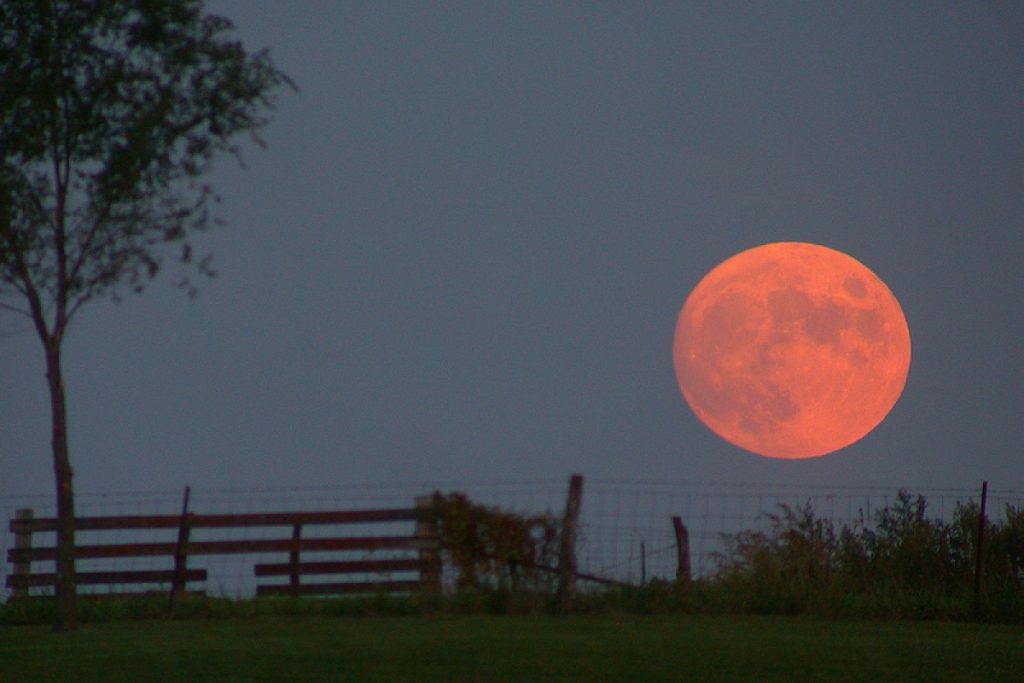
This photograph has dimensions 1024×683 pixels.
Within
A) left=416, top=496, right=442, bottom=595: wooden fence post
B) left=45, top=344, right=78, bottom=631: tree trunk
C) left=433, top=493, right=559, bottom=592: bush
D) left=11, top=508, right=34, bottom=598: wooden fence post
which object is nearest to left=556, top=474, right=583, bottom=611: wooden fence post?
left=433, top=493, right=559, bottom=592: bush

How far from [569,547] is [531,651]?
5.75 metres

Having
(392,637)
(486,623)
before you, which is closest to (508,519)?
(486,623)

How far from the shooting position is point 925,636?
12000mm

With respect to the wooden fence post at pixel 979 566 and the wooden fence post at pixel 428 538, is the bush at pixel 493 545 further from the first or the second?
the wooden fence post at pixel 979 566

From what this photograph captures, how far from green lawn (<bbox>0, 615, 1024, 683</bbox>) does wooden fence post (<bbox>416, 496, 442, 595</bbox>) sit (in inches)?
194

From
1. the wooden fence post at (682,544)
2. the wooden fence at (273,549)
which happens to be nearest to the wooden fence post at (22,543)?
the wooden fence at (273,549)

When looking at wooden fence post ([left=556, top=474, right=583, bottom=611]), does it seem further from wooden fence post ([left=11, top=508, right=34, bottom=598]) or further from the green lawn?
wooden fence post ([left=11, top=508, right=34, bottom=598])

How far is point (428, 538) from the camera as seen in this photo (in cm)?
1967

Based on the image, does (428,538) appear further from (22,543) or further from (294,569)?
(22,543)

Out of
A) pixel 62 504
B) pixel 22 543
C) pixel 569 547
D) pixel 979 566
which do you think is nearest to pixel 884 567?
pixel 979 566

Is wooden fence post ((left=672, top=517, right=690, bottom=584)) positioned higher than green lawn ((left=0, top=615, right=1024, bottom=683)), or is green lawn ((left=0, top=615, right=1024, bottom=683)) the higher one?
wooden fence post ((left=672, top=517, right=690, bottom=584))

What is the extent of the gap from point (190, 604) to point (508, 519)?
4.81 m

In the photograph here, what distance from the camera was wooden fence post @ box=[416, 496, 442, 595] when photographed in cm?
1934

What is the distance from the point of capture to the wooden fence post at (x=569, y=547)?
1560cm
